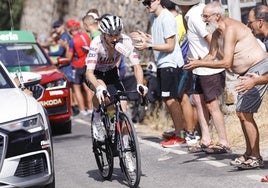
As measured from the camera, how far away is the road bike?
9.29 m

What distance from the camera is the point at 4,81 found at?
988 cm

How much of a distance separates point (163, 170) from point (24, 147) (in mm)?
2820

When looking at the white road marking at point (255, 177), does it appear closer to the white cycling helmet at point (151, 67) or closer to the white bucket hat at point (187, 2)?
the white bucket hat at point (187, 2)

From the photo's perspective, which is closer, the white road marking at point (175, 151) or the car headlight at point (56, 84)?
the white road marking at point (175, 151)

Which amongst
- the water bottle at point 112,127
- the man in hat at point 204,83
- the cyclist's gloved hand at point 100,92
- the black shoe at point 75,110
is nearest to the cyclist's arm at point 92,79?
the cyclist's gloved hand at point 100,92

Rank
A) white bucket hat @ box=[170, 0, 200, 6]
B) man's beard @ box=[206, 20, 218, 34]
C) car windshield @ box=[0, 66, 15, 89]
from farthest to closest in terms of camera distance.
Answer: white bucket hat @ box=[170, 0, 200, 6] < man's beard @ box=[206, 20, 218, 34] < car windshield @ box=[0, 66, 15, 89]

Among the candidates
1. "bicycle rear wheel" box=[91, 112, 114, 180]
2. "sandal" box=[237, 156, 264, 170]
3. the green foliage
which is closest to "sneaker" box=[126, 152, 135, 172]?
"bicycle rear wheel" box=[91, 112, 114, 180]

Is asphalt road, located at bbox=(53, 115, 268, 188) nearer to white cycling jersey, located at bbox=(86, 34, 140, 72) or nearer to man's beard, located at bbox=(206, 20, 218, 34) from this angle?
white cycling jersey, located at bbox=(86, 34, 140, 72)

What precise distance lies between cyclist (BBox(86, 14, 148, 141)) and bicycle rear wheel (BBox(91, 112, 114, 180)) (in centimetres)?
12

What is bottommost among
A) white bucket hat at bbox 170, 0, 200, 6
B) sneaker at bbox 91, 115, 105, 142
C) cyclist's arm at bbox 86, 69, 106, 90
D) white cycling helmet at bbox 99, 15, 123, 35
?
sneaker at bbox 91, 115, 105, 142

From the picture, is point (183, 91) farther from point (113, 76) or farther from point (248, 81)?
point (248, 81)

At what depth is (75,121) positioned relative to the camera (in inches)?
711

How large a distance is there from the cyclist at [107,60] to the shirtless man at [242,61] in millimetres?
715

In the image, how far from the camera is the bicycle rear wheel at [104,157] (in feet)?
32.9
